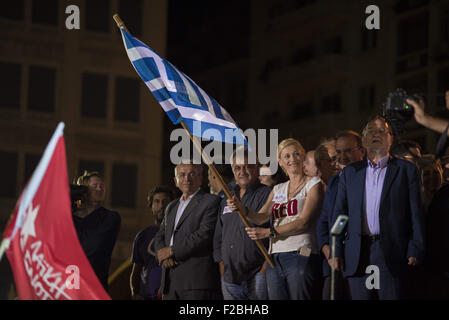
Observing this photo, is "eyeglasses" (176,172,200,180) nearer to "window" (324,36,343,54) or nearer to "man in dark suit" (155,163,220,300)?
"man in dark suit" (155,163,220,300)

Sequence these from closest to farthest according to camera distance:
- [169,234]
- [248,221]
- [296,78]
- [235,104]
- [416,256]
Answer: [416,256], [248,221], [169,234], [296,78], [235,104]

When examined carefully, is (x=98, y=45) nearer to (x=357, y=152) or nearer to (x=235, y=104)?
(x=235, y=104)

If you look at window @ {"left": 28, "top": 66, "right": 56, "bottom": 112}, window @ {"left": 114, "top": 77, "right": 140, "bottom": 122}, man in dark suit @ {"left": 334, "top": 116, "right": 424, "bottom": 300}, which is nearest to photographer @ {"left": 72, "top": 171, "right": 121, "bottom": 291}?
man in dark suit @ {"left": 334, "top": 116, "right": 424, "bottom": 300}

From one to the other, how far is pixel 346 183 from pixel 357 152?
1150 mm

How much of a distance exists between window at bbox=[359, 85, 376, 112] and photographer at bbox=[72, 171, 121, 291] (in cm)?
2745

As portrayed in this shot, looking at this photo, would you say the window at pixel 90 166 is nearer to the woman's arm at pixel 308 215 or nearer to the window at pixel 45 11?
the window at pixel 45 11

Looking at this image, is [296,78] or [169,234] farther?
[296,78]

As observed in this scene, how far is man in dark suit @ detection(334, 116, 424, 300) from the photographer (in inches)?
392

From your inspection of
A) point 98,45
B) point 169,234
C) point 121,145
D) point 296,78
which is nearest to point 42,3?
point 98,45

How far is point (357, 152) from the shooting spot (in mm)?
11570

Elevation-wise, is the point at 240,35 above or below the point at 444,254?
above

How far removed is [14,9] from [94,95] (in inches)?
135

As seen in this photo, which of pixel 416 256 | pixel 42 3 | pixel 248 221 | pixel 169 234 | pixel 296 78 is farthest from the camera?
pixel 296 78

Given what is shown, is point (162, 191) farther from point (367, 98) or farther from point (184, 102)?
point (367, 98)
